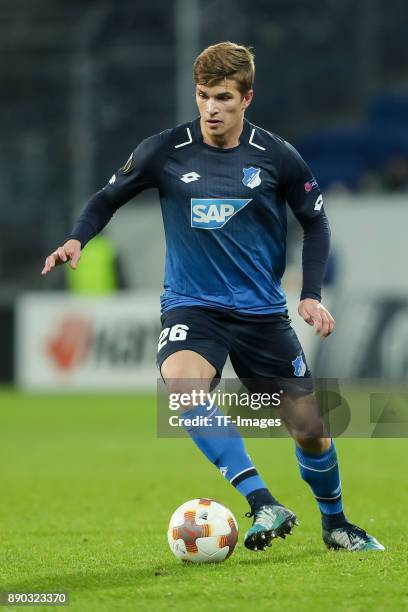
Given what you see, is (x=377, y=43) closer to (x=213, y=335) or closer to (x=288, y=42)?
(x=288, y=42)

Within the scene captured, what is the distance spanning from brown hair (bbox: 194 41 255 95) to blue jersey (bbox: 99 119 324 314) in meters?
0.32

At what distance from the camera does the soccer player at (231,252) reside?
5.59 m

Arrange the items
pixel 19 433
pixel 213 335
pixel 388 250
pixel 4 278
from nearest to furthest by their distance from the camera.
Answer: pixel 213 335 → pixel 19 433 → pixel 388 250 → pixel 4 278

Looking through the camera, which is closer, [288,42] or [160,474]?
[160,474]

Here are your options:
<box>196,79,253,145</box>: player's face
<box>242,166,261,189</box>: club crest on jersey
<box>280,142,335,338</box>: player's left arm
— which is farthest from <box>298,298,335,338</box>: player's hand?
<box>196,79,253,145</box>: player's face

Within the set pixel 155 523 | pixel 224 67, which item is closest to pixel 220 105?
pixel 224 67

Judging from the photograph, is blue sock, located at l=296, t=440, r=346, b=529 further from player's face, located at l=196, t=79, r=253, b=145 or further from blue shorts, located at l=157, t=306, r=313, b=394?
player's face, located at l=196, t=79, r=253, b=145

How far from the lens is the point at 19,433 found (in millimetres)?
12836

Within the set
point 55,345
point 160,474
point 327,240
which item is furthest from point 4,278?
point 327,240

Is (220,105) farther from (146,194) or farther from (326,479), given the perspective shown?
(146,194)

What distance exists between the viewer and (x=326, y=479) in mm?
5773

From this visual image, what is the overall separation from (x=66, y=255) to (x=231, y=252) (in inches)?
28.4

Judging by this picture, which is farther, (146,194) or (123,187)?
(146,194)

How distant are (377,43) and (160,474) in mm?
13206
